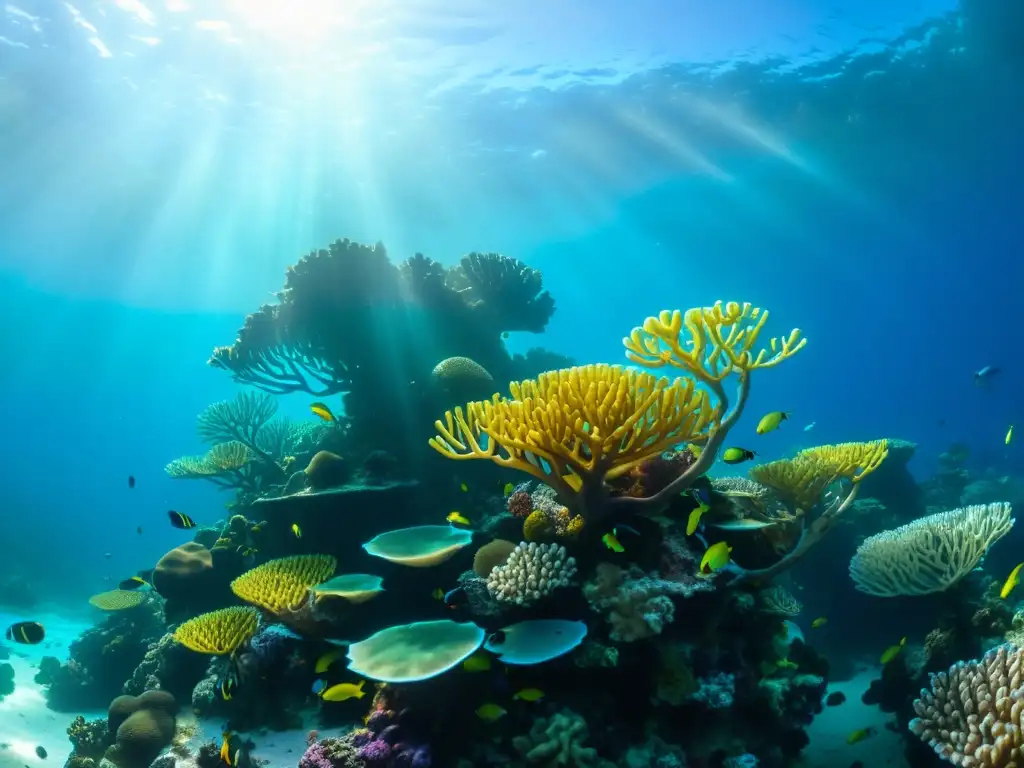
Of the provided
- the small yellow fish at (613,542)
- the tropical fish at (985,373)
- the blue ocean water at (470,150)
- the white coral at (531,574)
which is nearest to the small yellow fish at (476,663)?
the white coral at (531,574)

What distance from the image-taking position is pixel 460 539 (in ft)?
19.3

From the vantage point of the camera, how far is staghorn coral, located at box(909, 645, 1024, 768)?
12.3 ft

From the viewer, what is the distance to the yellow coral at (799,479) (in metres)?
5.66

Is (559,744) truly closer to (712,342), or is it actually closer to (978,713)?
(978,713)

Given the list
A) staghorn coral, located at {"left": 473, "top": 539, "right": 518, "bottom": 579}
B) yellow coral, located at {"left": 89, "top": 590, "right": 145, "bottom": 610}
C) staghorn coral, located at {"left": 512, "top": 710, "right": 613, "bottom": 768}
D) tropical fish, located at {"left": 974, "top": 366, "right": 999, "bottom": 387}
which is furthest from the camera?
tropical fish, located at {"left": 974, "top": 366, "right": 999, "bottom": 387}

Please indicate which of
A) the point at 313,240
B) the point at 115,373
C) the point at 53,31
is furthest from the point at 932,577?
the point at 115,373

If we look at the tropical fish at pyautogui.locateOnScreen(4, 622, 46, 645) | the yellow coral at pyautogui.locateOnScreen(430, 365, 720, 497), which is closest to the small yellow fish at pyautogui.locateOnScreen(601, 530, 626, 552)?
the yellow coral at pyautogui.locateOnScreen(430, 365, 720, 497)

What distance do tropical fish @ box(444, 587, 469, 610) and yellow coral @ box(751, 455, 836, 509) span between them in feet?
11.4

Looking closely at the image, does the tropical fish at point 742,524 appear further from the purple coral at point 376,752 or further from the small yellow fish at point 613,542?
the purple coral at point 376,752

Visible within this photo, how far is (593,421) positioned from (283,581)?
3983 millimetres

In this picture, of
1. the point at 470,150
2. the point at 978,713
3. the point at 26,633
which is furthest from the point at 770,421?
the point at 470,150

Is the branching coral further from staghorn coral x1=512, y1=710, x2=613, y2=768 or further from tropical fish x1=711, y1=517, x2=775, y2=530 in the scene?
staghorn coral x1=512, y1=710, x2=613, y2=768

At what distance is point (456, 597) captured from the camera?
508cm

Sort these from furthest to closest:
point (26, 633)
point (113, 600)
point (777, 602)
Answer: point (113, 600) < point (26, 633) < point (777, 602)
